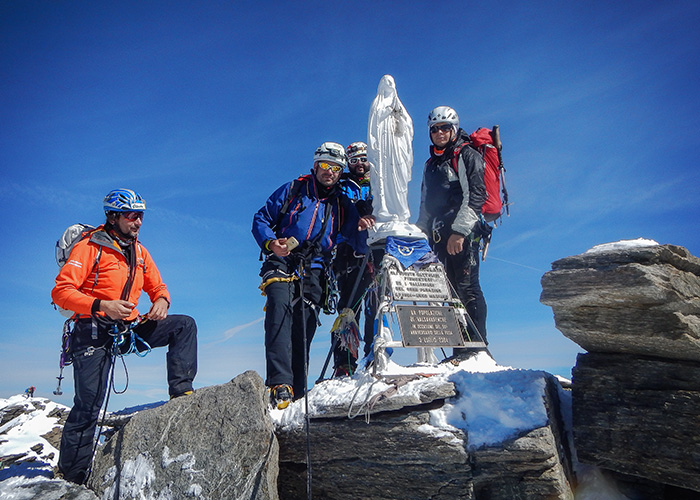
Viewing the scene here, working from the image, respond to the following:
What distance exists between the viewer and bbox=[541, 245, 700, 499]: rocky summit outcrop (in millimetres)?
4191

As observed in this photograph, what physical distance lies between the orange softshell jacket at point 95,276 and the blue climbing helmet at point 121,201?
33 centimetres

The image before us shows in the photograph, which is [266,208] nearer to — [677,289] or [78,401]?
[78,401]

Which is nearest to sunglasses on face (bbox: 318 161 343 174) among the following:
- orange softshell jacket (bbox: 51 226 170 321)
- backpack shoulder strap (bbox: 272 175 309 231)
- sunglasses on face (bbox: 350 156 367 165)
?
backpack shoulder strap (bbox: 272 175 309 231)

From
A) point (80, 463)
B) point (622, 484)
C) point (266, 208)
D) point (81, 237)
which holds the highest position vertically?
point (266, 208)

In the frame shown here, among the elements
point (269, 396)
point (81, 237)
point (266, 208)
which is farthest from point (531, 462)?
point (81, 237)

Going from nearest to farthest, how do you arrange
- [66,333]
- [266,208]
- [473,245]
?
1. [66,333]
2. [266,208]
3. [473,245]

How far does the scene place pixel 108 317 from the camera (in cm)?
546

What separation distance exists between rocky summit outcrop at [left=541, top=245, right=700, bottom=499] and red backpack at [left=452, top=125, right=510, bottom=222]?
300 cm

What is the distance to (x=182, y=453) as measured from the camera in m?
5.03

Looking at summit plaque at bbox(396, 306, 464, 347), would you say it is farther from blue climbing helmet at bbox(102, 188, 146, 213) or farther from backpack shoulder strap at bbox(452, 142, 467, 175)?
blue climbing helmet at bbox(102, 188, 146, 213)

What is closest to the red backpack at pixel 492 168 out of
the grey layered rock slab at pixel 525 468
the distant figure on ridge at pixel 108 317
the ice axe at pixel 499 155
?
the ice axe at pixel 499 155

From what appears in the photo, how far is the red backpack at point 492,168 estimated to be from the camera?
7836mm

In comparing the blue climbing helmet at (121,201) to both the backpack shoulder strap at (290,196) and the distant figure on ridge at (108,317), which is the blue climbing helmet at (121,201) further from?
the backpack shoulder strap at (290,196)

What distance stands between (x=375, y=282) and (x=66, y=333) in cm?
426
